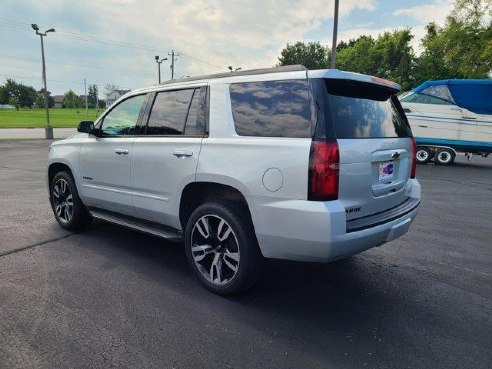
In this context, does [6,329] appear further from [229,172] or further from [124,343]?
[229,172]

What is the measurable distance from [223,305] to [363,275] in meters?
1.57

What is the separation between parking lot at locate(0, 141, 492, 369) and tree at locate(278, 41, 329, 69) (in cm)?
5871

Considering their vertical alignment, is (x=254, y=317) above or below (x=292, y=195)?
below

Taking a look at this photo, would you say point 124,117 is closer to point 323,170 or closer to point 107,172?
point 107,172

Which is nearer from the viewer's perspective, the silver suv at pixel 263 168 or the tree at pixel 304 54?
the silver suv at pixel 263 168

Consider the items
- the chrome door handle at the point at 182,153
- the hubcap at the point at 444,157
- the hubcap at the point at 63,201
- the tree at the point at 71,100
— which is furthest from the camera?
the tree at the point at 71,100

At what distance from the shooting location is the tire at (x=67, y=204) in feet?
16.7

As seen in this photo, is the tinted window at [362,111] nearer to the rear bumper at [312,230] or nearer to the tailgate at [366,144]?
the tailgate at [366,144]

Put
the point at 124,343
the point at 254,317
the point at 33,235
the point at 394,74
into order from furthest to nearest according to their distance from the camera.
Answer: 1. the point at 394,74
2. the point at 33,235
3. the point at 254,317
4. the point at 124,343

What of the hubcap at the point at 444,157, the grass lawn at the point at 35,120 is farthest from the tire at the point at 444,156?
the grass lawn at the point at 35,120

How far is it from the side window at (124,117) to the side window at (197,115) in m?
0.86

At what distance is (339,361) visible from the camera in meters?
2.57

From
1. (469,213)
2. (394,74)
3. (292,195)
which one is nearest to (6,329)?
(292,195)

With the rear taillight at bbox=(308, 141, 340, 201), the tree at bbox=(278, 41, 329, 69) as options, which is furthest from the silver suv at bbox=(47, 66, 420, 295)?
the tree at bbox=(278, 41, 329, 69)
